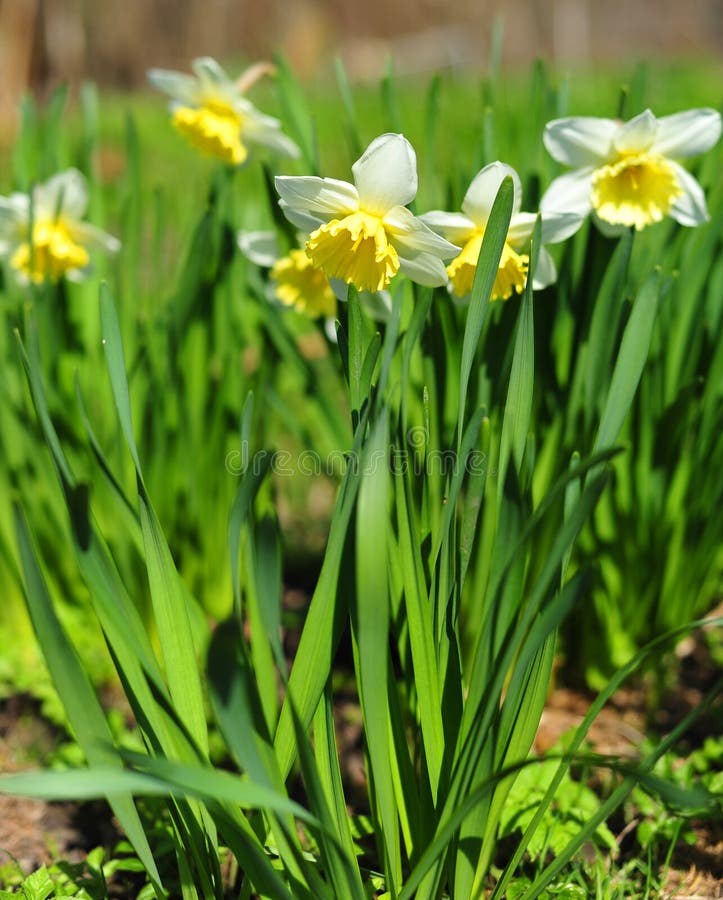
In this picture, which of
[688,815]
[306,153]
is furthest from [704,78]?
[688,815]

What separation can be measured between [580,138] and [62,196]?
0.91 meters

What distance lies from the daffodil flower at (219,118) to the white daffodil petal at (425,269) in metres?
0.50

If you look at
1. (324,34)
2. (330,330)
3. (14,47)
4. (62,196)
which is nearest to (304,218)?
(330,330)

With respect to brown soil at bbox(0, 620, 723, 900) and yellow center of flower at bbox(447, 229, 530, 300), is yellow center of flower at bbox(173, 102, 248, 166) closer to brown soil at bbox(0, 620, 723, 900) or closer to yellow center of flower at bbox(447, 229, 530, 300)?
yellow center of flower at bbox(447, 229, 530, 300)

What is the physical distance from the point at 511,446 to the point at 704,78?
21.8 ft

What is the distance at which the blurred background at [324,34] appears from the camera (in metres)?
6.38

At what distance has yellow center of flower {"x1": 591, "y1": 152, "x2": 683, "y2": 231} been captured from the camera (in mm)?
1202

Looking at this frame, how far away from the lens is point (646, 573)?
1.53 meters

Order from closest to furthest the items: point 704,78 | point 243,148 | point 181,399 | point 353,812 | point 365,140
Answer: point 353,812, point 243,148, point 181,399, point 365,140, point 704,78

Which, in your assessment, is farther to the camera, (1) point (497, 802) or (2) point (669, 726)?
(2) point (669, 726)

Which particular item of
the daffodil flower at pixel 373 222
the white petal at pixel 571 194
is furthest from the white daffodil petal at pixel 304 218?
the white petal at pixel 571 194

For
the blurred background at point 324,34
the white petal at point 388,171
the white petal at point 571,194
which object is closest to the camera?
the white petal at point 388,171

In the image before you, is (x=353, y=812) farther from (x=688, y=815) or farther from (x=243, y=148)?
(x=243, y=148)

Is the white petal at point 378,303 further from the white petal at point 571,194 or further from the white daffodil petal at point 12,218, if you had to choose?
the white daffodil petal at point 12,218
